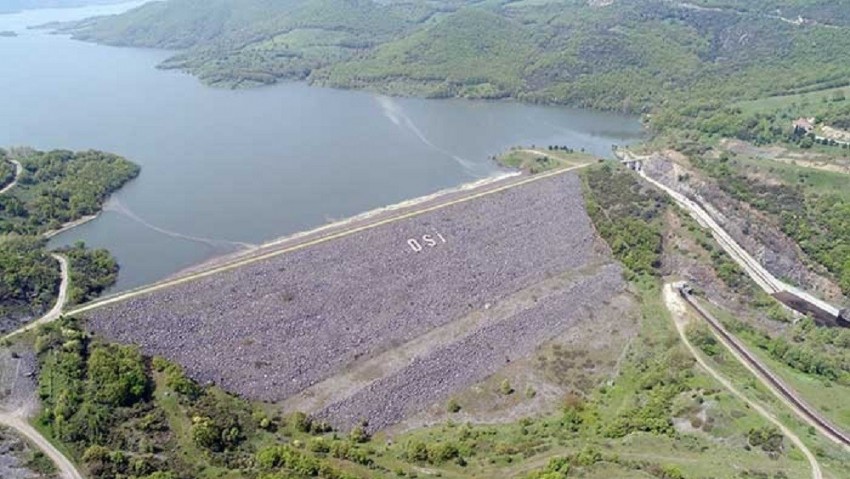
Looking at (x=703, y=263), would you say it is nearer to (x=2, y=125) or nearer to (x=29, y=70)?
(x=2, y=125)

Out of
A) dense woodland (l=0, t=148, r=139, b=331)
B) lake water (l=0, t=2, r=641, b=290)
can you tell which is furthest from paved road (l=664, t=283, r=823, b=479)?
dense woodland (l=0, t=148, r=139, b=331)

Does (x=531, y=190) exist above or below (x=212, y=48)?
below

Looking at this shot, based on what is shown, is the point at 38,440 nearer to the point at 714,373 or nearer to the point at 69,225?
the point at 69,225

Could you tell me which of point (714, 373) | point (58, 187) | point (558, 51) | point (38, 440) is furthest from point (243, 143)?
point (714, 373)

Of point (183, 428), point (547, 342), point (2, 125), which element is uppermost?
point (2, 125)

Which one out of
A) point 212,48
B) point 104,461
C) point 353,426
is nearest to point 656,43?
point 212,48

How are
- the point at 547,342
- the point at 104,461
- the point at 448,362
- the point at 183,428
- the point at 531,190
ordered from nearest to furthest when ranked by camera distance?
the point at 104,461, the point at 183,428, the point at 448,362, the point at 547,342, the point at 531,190

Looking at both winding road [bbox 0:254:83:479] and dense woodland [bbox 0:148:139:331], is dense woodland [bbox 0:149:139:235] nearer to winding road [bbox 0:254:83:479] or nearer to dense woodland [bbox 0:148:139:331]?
dense woodland [bbox 0:148:139:331]

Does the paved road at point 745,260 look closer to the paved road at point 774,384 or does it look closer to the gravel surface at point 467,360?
the paved road at point 774,384
